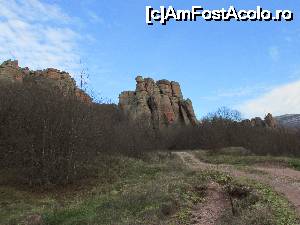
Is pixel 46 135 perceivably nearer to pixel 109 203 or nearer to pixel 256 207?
pixel 109 203

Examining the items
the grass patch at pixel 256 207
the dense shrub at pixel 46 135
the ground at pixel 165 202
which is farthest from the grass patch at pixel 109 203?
the dense shrub at pixel 46 135

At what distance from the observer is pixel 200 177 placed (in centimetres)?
2117

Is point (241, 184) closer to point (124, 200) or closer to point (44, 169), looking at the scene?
point (124, 200)

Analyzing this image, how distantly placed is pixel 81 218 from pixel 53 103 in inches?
447

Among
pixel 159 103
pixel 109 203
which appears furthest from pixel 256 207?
pixel 159 103

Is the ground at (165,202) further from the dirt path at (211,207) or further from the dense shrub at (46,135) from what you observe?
the dense shrub at (46,135)

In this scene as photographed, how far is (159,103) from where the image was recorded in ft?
302

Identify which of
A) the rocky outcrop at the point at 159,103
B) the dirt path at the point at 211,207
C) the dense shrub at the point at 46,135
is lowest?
the dirt path at the point at 211,207

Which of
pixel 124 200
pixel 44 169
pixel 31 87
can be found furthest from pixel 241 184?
pixel 31 87

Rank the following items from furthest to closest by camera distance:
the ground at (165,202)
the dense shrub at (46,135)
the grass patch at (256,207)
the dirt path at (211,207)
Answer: the dense shrub at (46,135) < the dirt path at (211,207) < the ground at (165,202) < the grass patch at (256,207)

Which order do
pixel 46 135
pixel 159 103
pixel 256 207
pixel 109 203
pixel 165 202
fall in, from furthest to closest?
1. pixel 159 103
2. pixel 46 135
3. pixel 109 203
4. pixel 165 202
5. pixel 256 207

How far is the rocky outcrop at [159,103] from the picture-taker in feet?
295

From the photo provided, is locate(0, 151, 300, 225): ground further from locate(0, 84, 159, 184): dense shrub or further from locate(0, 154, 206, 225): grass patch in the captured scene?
locate(0, 84, 159, 184): dense shrub

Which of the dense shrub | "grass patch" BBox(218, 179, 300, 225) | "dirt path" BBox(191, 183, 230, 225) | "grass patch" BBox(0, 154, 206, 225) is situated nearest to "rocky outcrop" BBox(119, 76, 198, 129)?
the dense shrub
